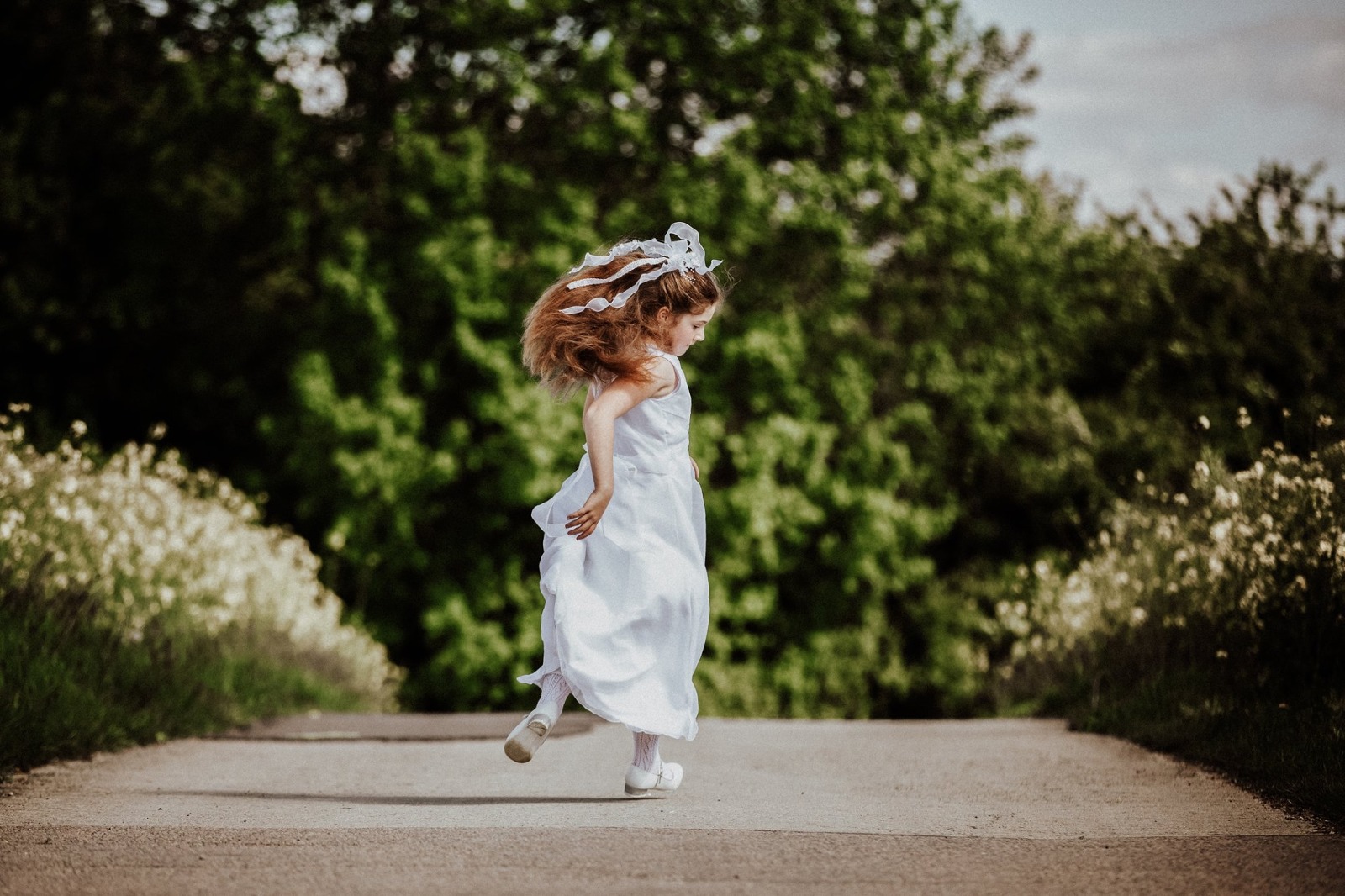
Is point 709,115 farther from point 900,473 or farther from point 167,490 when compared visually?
point 167,490

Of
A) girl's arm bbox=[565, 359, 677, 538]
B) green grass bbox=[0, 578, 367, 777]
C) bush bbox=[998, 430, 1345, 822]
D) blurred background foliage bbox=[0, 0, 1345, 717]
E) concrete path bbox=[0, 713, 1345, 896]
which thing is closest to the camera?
concrete path bbox=[0, 713, 1345, 896]

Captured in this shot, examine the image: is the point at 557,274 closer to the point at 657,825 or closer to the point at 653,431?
the point at 653,431

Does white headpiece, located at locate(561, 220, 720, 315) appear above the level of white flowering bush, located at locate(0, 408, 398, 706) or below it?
above

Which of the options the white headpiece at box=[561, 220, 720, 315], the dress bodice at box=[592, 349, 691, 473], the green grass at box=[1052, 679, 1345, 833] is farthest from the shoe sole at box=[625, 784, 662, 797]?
the green grass at box=[1052, 679, 1345, 833]

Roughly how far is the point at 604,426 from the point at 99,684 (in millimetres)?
3634

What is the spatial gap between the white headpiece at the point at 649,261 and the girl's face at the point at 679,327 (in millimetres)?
160

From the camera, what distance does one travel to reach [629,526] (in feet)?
19.4

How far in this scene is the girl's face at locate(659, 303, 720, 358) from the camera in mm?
6090

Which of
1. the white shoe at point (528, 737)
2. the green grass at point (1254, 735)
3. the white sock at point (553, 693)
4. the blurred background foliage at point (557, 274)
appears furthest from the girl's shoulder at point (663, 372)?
the blurred background foliage at point (557, 274)

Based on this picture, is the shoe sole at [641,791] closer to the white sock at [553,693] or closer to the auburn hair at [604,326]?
the white sock at [553,693]

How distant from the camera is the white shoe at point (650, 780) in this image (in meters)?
5.87

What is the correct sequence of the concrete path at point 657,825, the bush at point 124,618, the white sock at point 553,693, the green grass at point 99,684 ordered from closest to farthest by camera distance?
the concrete path at point 657,825
the white sock at point 553,693
the green grass at point 99,684
the bush at point 124,618

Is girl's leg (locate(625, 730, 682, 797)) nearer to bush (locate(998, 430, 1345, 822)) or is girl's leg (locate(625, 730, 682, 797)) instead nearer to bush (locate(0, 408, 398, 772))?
bush (locate(998, 430, 1345, 822))

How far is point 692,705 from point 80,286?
14346 mm
